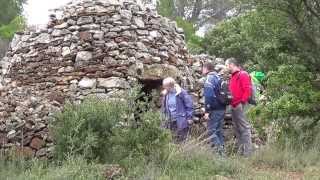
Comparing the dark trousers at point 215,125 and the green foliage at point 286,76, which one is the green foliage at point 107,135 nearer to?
the dark trousers at point 215,125

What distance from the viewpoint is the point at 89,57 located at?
9.99 meters

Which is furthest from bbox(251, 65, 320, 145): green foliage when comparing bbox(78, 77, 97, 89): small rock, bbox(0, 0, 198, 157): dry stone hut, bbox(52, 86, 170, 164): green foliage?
bbox(78, 77, 97, 89): small rock

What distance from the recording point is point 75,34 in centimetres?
1015

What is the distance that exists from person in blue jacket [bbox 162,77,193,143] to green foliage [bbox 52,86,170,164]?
1.55m

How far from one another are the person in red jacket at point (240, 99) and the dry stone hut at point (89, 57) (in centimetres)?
155

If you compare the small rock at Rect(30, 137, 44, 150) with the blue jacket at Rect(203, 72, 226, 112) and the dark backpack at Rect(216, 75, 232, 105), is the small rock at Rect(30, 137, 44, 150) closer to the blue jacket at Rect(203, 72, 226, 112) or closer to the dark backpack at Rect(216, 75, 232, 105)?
the blue jacket at Rect(203, 72, 226, 112)

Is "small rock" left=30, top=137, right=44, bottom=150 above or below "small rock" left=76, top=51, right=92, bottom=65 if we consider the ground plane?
below

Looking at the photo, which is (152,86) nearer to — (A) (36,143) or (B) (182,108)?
(B) (182,108)

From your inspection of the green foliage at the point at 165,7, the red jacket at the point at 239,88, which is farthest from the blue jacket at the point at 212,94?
the green foliage at the point at 165,7

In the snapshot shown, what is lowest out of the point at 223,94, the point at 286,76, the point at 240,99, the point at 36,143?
the point at 36,143

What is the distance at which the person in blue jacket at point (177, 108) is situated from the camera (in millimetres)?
9141

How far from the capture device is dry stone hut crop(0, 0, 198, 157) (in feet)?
32.0

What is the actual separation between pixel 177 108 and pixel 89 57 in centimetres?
192

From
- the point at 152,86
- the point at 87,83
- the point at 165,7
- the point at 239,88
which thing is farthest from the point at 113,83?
the point at 165,7
